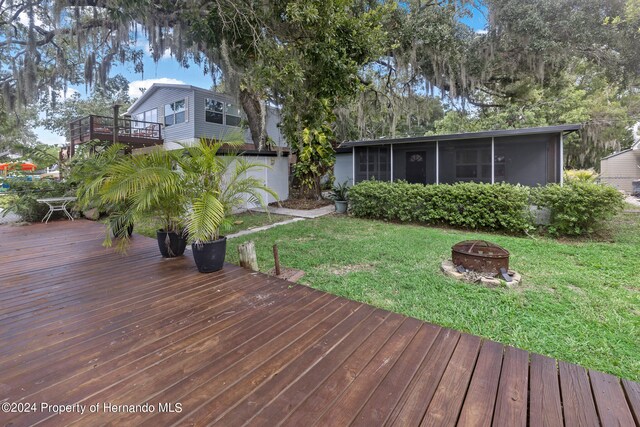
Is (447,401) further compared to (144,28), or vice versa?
(144,28)

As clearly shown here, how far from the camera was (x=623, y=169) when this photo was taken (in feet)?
48.2

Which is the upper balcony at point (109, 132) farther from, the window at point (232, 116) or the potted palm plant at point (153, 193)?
the potted palm plant at point (153, 193)

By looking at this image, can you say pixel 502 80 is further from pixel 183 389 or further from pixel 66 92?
pixel 66 92

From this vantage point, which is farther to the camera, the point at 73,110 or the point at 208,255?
the point at 73,110

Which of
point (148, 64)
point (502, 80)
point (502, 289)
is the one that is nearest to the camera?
point (502, 289)

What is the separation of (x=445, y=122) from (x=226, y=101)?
1245cm

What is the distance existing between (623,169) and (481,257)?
17093 millimetres

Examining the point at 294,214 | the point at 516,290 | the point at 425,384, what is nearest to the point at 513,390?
the point at 425,384

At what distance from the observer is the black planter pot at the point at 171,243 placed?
3844 millimetres

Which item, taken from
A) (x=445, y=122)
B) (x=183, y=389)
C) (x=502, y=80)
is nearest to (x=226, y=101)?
(x=502, y=80)

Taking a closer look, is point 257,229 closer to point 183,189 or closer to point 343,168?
point 183,189

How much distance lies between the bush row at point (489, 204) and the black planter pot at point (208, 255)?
484 cm

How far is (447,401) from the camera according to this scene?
1448 mm

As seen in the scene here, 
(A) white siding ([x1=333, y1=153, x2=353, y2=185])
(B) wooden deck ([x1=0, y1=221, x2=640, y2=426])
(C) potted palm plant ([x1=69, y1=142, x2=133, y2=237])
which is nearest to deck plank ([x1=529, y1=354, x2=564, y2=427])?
(B) wooden deck ([x1=0, y1=221, x2=640, y2=426])
